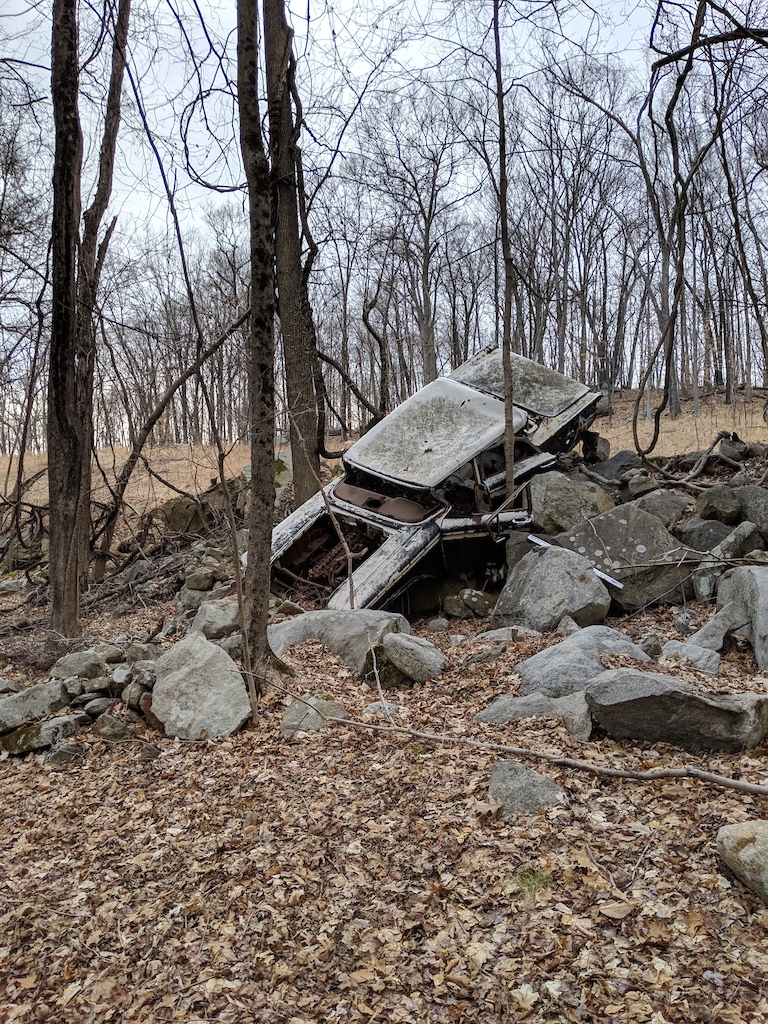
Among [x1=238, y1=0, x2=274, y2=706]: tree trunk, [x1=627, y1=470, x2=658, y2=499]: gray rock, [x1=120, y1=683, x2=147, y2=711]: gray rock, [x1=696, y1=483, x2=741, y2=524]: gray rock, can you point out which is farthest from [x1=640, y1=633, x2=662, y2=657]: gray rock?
[x1=627, y1=470, x2=658, y2=499]: gray rock

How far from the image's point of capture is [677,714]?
3361 millimetres

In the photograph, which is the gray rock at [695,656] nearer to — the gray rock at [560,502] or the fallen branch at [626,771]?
the fallen branch at [626,771]

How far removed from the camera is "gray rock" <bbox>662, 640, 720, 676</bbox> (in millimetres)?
4344

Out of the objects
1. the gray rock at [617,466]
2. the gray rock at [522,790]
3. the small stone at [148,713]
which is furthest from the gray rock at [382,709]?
the gray rock at [617,466]

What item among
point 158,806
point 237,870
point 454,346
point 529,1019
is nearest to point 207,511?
point 158,806

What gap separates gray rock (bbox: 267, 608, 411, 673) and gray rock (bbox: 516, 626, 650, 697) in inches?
50.2

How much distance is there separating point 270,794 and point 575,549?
4.17 metres

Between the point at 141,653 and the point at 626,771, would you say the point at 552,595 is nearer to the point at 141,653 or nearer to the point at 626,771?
the point at 626,771

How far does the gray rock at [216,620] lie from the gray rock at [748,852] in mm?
4154

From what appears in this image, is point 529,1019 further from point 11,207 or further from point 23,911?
point 11,207

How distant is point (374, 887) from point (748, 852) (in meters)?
1.49

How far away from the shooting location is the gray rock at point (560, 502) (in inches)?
283

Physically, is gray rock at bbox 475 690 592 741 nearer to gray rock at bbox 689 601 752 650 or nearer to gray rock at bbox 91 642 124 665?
gray rock at bbox 689 601 752 650

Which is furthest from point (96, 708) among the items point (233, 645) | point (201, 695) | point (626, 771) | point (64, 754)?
point (626, 771)
